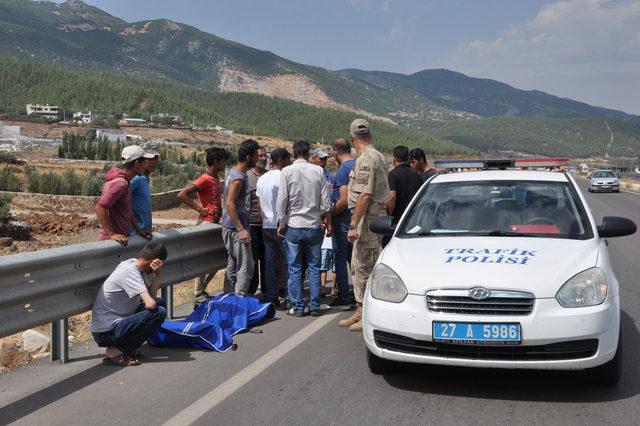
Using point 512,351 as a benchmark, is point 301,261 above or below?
below

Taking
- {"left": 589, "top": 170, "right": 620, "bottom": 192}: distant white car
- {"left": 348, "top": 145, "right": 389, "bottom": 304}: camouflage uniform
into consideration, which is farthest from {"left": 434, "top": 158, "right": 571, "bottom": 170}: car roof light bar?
{"left": 589, "top": 170, "right": 620, "bottom": 192}: distant white car

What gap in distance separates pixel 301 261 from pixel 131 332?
2544mm

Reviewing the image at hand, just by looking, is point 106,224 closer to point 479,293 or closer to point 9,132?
point 479,293

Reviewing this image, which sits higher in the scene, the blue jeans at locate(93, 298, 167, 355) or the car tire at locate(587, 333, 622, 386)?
the car tire at locate(587, 333, 622, 386)

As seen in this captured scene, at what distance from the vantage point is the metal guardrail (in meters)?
5.27

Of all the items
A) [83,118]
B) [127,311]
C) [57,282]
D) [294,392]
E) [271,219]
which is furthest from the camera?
[83,118]

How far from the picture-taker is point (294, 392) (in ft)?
16.8

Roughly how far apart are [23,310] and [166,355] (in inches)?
54.0

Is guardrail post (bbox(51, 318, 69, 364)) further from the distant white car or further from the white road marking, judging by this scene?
the distant white car

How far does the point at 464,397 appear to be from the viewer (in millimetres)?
4957

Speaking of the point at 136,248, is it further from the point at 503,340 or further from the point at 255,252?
the point at 503,340

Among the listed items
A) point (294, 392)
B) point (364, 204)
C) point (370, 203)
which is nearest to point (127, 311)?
point (294, 392)

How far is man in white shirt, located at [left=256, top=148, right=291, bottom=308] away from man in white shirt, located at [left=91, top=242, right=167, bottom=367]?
233 cm

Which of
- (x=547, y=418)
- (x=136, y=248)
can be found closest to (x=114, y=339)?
(x=136, y=248)
